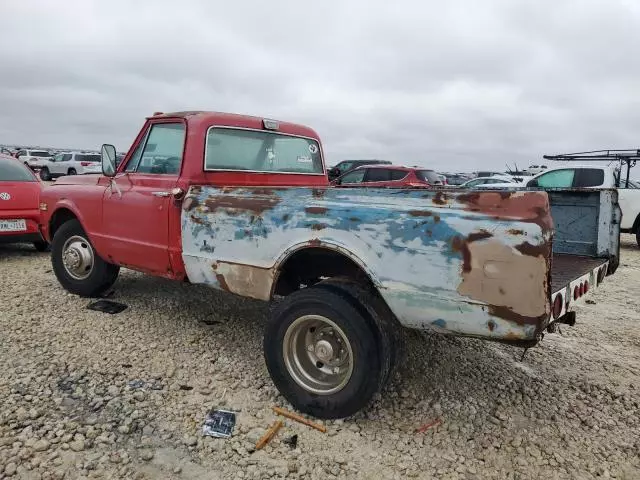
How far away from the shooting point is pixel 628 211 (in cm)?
962

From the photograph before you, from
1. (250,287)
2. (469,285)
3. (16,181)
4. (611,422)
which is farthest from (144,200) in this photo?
(16,181)

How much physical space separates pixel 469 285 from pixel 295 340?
1159 mm

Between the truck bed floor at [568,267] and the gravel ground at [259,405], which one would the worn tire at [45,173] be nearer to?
the gravel ground at [259,405]

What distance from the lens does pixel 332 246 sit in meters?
2.78

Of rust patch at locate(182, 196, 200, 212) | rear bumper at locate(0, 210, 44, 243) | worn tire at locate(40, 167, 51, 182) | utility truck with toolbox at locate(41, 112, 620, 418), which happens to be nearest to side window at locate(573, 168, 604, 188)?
utility truck with toolbox at locate(41, 112, 620, 418)

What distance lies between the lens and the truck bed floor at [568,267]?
110 inches

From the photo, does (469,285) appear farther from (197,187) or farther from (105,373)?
(105,373)

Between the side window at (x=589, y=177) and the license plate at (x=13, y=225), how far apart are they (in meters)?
9.72

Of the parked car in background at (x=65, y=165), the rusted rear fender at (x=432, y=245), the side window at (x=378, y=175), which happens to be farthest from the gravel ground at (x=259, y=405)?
the parked car in background at (x=65, y=165)

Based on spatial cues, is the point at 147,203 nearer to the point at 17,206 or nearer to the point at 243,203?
the point at 243,203

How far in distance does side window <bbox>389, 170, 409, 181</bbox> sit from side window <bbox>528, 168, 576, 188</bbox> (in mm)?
3186

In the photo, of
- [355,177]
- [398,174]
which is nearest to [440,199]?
[398,174]

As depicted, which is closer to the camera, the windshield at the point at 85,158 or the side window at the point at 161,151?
the side window at the point at 161,151

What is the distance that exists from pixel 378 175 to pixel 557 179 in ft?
14.3
